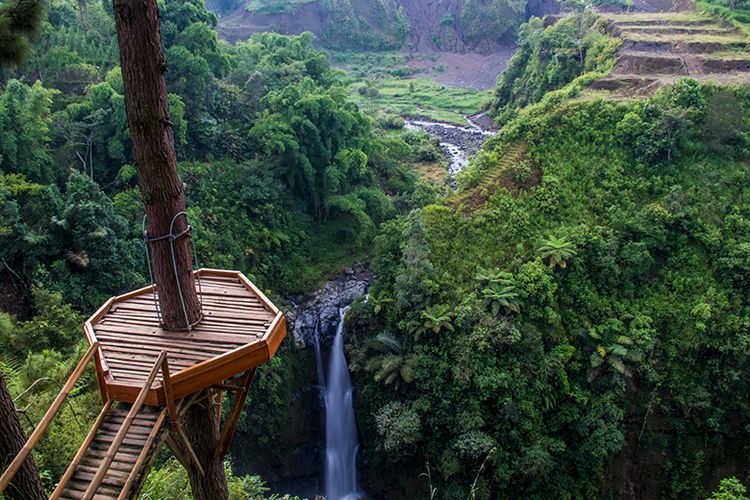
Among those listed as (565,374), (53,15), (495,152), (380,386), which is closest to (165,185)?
(380,386)

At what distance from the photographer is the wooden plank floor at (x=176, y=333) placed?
4.51m

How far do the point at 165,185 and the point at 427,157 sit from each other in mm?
25894

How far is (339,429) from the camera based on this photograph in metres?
16.2

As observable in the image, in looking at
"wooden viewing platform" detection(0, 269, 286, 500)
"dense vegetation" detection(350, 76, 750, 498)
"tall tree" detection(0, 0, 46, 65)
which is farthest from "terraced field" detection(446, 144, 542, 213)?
"tall tree" detection(0, 0, 46, 65)

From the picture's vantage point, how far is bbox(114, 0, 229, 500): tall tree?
4051 mm

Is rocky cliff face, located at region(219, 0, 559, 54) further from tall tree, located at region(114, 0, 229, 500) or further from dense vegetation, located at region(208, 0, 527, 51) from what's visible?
tall tree, located at region(114, 0, 229, 500)

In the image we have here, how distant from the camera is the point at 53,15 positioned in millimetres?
21688

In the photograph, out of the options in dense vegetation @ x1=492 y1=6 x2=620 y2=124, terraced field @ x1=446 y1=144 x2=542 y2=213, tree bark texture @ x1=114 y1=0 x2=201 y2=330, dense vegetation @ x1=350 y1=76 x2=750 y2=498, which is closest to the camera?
tree bark texture @ x1=114 y1=0 x2=201 y2=330

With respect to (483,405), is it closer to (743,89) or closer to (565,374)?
(565,374)

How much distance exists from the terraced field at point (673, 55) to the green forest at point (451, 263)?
1.24 m

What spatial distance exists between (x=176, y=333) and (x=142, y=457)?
1.24m

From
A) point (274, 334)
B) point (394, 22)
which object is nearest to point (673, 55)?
point (274, 334)

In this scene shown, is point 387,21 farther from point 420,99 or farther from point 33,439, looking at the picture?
point 33,439

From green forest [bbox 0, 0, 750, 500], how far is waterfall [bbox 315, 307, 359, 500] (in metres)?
0.48
